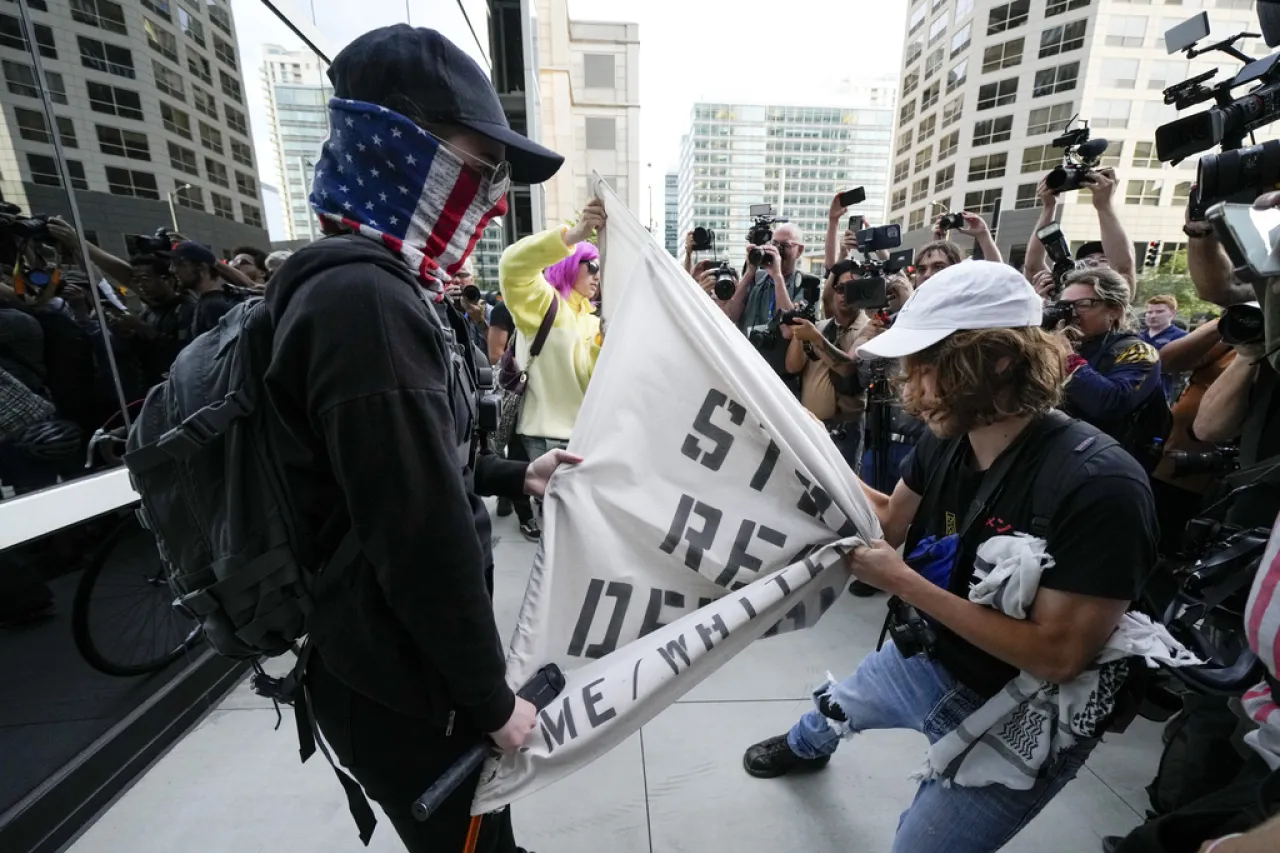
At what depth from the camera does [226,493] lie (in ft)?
3.36

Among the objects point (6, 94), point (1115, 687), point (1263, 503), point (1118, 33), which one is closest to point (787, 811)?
point (1115, 687)

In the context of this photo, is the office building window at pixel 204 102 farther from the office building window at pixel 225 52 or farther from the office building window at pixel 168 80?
the office building window at pixel 225 52

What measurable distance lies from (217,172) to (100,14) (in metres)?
0.92

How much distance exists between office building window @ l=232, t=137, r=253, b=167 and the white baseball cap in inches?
155

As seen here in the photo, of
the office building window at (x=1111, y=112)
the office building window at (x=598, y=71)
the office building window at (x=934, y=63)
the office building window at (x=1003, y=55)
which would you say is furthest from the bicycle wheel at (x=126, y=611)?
the office building window at (x=934, y=63)

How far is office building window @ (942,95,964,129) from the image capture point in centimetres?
4677

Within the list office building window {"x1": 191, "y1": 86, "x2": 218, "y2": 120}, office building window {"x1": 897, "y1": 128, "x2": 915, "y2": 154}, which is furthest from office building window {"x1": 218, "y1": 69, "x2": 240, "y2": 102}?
office building window {"x1": 897, "y1": 128, "x2": 915, "y2": 154}

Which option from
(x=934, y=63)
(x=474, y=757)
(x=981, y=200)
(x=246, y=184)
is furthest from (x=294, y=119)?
(x=934, y=63)

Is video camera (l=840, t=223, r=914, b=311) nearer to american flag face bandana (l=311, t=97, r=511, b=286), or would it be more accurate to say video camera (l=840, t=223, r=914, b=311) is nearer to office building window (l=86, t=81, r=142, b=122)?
american flag face bandana (l=311, t=97, r=511, b=286)

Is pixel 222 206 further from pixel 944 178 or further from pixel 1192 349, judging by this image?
pixel 944 178

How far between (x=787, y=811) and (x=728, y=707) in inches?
23.3

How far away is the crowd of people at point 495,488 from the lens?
0.93m

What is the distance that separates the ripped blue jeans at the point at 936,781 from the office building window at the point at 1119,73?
180ft

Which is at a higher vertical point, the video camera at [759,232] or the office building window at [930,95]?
the office building window at [930,95]
